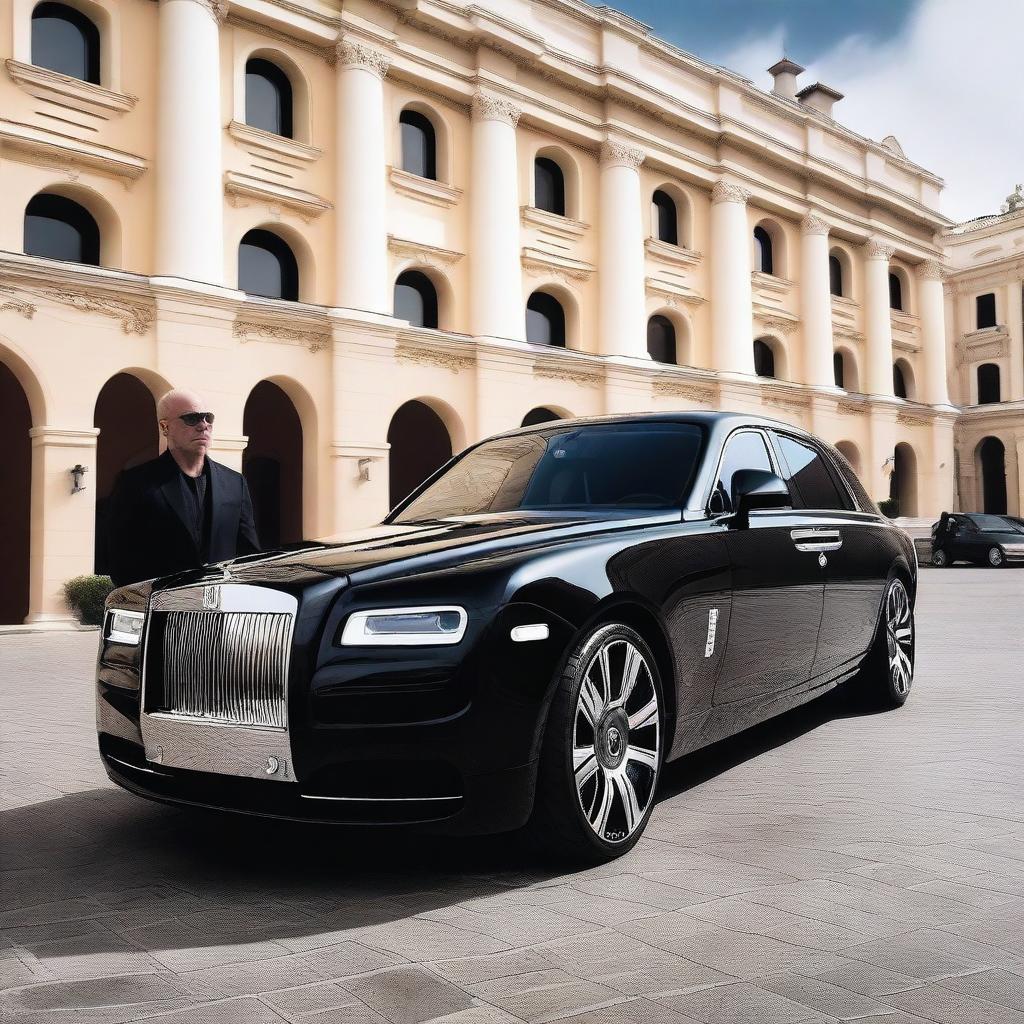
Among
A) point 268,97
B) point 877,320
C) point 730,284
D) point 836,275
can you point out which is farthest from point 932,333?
point 268,97

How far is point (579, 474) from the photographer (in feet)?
16.7

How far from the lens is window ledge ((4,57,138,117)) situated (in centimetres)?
1908

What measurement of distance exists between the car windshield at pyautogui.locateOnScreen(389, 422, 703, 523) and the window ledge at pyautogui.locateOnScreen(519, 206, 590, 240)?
22.7 m

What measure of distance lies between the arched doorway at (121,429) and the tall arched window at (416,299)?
→ 6231 mm

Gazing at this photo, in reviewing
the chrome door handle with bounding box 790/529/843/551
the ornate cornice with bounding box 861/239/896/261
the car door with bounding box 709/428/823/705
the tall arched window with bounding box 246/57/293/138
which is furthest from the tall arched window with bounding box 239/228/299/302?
the ornate cornice with bounding box 861/239/896/261

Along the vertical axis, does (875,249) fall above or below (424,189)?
above

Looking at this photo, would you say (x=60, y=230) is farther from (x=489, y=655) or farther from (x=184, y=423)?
(x=489, y=655)

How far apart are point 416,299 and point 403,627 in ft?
75.2

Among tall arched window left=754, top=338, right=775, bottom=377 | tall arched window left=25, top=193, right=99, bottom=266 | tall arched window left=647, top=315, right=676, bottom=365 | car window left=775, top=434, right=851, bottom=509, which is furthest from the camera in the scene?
tall arched window left=754, top=338, right=775, bottom=377

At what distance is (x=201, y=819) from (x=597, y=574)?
6.87ft

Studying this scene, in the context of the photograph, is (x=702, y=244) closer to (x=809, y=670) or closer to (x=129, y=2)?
(x=129, y=2)

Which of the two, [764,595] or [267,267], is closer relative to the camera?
[764,595]

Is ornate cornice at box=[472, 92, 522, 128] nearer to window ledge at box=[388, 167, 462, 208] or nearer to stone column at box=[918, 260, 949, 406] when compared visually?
window ledge at box=[388, 167, 462, 208]

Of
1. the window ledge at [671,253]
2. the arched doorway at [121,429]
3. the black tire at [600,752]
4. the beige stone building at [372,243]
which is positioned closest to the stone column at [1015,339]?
the beige stone building at [372,243]
